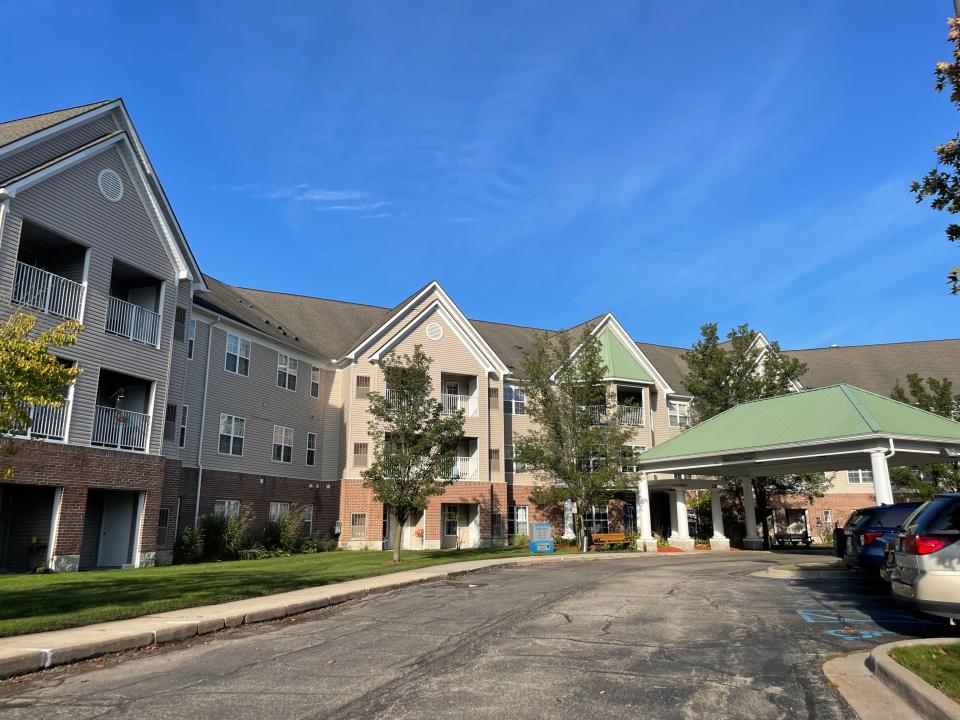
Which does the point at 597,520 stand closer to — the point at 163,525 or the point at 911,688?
the point at 163,525

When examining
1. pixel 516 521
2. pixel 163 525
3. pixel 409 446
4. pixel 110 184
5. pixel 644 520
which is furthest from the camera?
pixel 516 521

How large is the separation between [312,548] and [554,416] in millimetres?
12039

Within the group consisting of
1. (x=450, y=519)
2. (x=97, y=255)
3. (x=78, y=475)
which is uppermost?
(x=97, y=255)

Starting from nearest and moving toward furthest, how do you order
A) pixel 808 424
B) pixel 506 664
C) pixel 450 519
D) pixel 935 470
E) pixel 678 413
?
pixel 506 664, pixel 808 424, pixel 935 470, pixel 450 519, pixel 678 413

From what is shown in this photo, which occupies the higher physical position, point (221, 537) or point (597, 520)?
point (597, 520)

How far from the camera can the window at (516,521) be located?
3609 centimetres

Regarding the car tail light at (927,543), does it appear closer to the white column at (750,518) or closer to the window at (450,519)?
the white column at (750,518)

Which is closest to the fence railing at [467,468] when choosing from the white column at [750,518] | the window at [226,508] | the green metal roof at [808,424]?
the green metal roof at [808,424]

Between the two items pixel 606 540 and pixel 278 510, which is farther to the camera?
pixel 606 540

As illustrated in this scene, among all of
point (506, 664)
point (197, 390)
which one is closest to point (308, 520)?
point (197, 390)

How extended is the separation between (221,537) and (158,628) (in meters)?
16.3

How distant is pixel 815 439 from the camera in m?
21.9

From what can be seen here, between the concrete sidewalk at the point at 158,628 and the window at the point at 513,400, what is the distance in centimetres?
→ 2223

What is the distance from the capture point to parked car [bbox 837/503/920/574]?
47.1 ft
